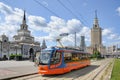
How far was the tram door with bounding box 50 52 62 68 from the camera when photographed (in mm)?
17631

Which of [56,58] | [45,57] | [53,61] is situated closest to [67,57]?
[56,58]

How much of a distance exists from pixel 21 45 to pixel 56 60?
8496 centimetres

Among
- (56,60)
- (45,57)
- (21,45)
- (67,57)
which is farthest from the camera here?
(21,45)

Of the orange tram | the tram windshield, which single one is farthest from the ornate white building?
the tram windshield

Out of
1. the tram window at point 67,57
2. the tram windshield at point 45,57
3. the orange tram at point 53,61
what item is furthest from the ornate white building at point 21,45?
the tram windshield at point 45,57

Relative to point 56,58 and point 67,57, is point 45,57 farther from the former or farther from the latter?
point 67,57

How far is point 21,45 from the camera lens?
331ft

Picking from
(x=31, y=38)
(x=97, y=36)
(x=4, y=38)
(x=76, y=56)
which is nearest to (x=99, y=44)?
(x=97, y=36)

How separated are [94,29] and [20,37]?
295 feet

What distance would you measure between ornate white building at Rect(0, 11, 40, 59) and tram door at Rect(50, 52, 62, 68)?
2812 inches

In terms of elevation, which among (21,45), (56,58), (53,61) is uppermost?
(21,45)

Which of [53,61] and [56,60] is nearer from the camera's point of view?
[53,61]

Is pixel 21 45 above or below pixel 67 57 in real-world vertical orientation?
above

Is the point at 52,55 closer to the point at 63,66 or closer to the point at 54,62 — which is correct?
the point at 54,62
